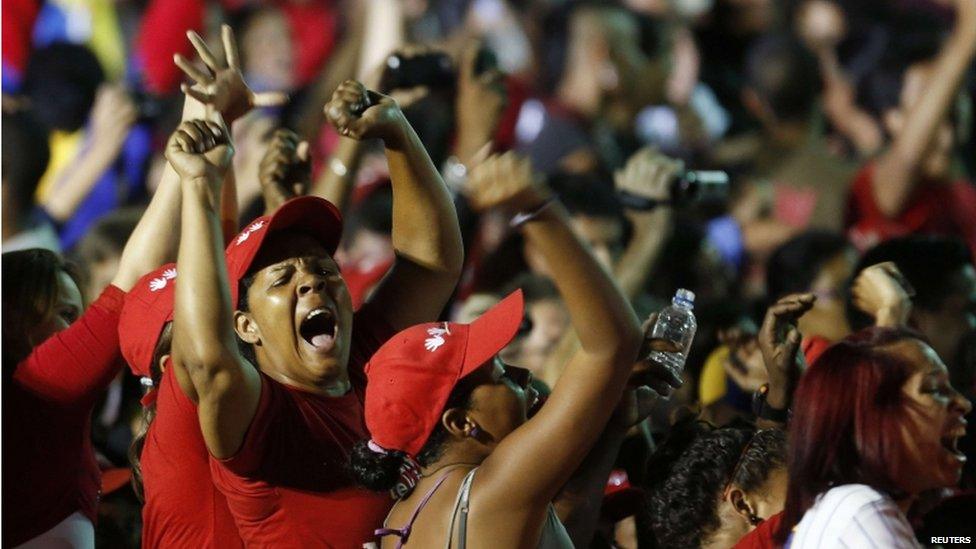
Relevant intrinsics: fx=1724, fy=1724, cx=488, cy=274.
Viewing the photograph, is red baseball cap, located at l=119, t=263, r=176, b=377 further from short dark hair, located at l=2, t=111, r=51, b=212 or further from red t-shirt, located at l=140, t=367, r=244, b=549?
short dark hair, located at l=2, t=111, r=51, b=212

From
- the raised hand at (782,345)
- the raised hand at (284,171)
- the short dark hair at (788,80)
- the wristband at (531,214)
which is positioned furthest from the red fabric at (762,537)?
the short dark hair at (788,80)

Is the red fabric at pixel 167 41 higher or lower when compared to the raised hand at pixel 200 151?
lower

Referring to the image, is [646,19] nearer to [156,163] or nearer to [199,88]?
[156,163]

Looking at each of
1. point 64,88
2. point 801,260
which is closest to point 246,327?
point 801,260

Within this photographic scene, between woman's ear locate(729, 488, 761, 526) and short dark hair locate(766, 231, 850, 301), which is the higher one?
woman's ear locate(729, 488, 761, 526)

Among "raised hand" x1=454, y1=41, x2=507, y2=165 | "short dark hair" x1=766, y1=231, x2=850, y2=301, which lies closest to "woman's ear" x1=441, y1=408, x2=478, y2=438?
"raised hand" x1=454, y1=41, x2=507, y2=165

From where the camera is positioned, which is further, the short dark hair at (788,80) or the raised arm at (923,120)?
the short dark hair at (788,80)

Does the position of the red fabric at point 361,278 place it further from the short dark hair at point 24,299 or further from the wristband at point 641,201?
the short dark hair at point 24,299

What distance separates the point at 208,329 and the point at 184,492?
466 millimetres

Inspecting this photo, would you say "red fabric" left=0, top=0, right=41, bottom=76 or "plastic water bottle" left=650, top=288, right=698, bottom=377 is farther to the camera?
"red fabric" left=0, top=0, right=41, bottom=76

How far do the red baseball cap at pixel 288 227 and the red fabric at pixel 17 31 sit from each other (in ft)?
15.3

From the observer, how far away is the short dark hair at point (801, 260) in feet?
20.5

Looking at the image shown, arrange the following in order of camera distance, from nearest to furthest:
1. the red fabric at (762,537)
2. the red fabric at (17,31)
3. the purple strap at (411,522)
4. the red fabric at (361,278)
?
1. the purple strap at (411,522)
2. the red fabric at (762,537)
3. the red fabric at (361,278)
4. the red fabric at (17,31)

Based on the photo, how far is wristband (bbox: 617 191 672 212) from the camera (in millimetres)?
5523
